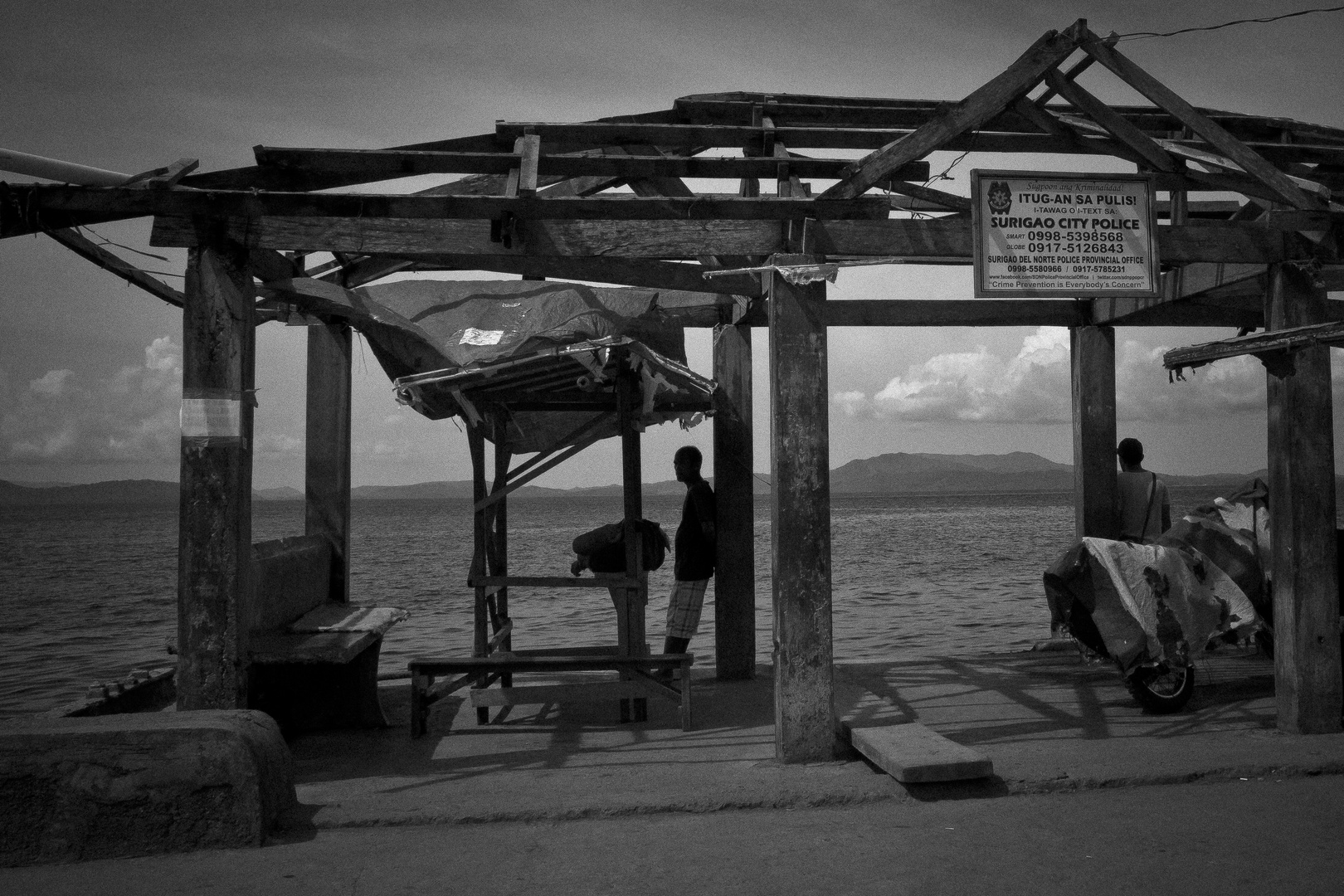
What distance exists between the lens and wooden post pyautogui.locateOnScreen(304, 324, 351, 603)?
8539 mm

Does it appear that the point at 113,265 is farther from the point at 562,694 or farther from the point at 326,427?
the point at 562,694

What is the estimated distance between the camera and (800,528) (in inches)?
220

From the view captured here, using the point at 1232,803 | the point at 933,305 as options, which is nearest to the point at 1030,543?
the point at 933,305

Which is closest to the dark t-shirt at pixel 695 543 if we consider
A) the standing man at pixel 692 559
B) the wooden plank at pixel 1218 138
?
the standing man at pixel 692 559

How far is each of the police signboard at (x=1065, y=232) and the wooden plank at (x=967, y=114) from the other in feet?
1.05

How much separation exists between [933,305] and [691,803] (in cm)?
476

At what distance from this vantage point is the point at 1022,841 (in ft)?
14.5

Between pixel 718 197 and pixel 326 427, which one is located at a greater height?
pixel 718 197

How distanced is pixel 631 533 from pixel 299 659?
2.27 m

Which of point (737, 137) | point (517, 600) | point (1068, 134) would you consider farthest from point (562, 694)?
point (517, 600)

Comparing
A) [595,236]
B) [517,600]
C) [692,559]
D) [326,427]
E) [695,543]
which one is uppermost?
[595,236]

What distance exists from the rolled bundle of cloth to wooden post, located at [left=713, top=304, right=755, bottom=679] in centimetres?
233

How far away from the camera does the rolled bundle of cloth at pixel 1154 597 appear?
22.0 feet

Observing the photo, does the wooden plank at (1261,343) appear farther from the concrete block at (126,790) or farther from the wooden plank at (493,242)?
the concrete block at (126,790)
